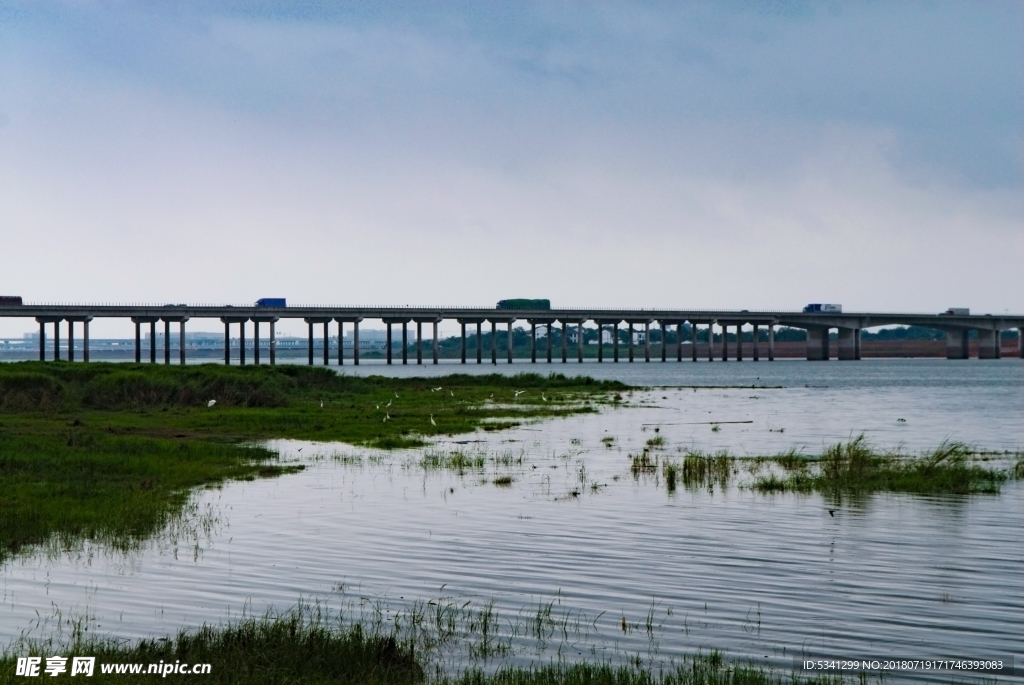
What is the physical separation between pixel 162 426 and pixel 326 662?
31223mm

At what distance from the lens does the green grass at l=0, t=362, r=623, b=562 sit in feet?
68.4

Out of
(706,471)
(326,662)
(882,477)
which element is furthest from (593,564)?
(882,477)

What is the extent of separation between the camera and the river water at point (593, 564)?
12914 millimetres

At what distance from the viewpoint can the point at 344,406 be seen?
57.7m

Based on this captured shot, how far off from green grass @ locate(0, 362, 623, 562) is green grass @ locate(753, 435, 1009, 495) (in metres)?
10.3

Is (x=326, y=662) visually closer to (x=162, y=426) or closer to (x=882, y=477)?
(x=882, y=477)

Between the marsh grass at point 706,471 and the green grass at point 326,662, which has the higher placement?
the green grass at point 326,662

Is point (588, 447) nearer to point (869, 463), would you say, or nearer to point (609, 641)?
point (869, 463)

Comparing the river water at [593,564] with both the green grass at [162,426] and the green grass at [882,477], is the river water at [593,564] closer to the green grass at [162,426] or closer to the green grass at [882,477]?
the green grass at [882,477]

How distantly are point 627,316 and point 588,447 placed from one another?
473 feet

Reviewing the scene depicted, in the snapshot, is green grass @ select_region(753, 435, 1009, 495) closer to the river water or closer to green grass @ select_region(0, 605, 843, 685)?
the river water

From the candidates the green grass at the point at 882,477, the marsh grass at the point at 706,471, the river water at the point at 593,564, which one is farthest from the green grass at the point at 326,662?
the marsh grass at the point at 706,471

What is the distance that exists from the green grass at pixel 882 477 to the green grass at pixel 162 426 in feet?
33.9

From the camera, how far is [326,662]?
11.0m
